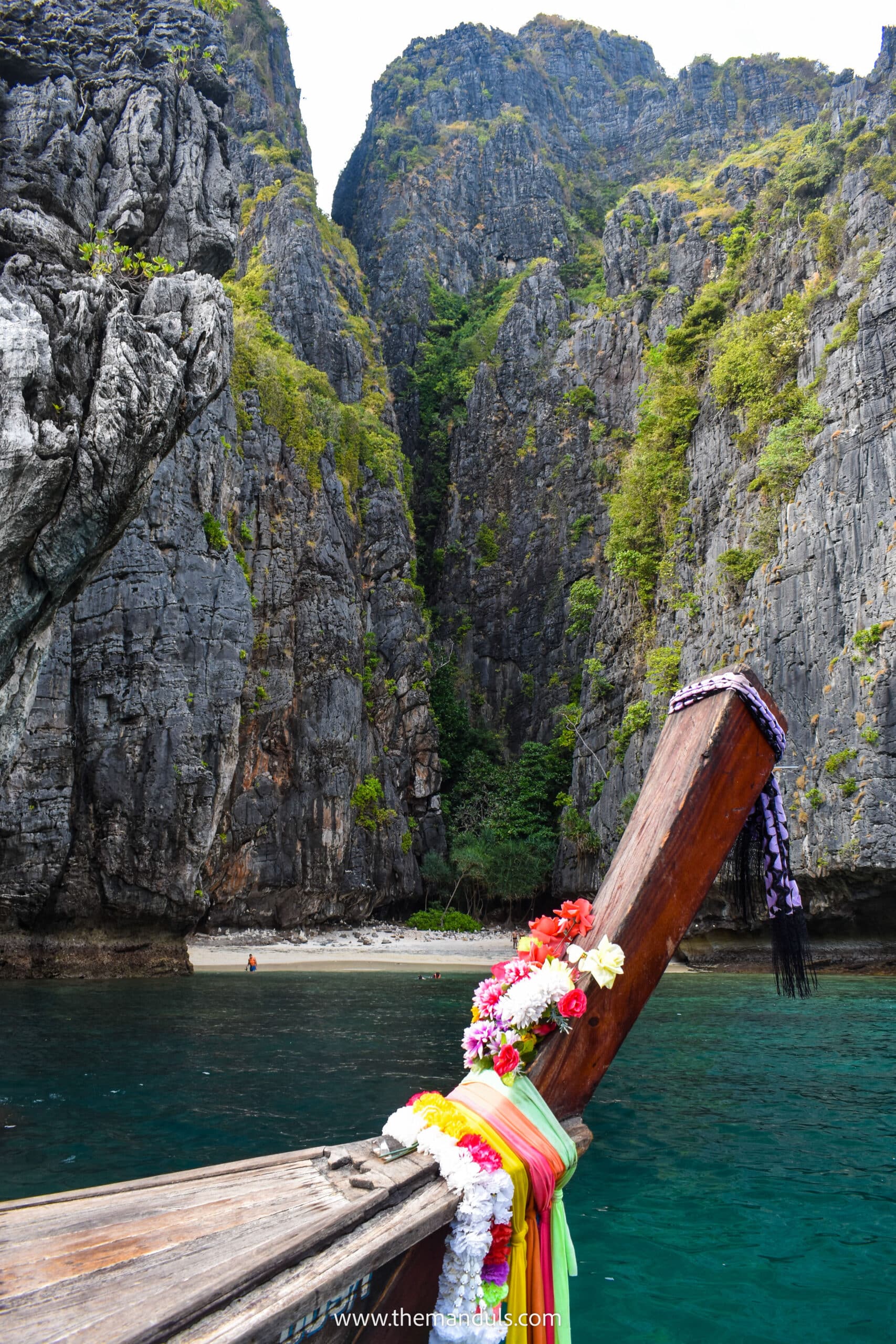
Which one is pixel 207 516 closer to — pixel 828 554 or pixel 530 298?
pixel 828 554

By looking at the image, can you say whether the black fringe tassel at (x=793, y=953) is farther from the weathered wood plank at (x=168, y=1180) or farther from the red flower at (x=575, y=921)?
the weathered wood plank at (x=168, y=1180)

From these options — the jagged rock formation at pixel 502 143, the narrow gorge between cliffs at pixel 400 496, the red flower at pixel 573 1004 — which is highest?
the jagged rock formation at pixel 502 143

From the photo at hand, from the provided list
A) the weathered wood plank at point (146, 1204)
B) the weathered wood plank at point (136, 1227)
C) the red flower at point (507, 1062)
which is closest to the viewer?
the weathered wood plank at point (136, 1227)

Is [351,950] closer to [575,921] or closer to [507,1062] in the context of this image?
[575,921]

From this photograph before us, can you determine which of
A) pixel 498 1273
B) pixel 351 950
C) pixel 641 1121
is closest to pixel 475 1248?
pixel 498 1273

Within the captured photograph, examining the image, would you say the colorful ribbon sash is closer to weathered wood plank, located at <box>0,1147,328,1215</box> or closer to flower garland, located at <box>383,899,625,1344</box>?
flower garland, located at <box>383,899,625,1344</box>

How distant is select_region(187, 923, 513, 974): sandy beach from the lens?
25703 mm

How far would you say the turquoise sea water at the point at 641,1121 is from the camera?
4668mm

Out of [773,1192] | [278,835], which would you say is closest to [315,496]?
[278,835]

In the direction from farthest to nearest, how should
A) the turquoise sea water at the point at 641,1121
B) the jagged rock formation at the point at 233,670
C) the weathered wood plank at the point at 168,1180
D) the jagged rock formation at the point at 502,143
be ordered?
the jagged rock formation at the point at 502,143
the jagged rock formation at the point at 233,670
the turquoise sea water at the point at 641,1121
the weathered wood plank at the point at 168,1180

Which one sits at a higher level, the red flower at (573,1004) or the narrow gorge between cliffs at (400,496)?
the narrow gorge between cliffs at (400,496)

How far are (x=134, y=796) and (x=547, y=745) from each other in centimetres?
2155

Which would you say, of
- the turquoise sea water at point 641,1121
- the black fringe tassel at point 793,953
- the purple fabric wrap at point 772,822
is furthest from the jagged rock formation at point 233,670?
the black fringe tassel at point 793,953

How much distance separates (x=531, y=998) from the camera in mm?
2855
